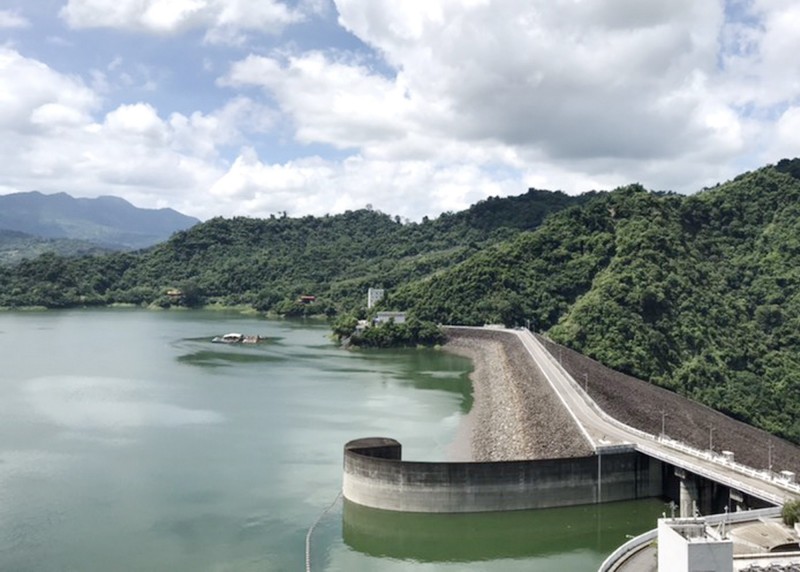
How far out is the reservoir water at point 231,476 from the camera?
27.8m

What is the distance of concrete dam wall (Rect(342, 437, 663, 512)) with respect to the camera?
31375 mm

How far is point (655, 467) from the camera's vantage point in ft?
113

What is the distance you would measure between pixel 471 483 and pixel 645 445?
30.8 feet

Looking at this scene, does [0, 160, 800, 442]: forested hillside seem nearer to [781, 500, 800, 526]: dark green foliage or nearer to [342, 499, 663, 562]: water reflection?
[342, 499, 663, 562]: water reflection

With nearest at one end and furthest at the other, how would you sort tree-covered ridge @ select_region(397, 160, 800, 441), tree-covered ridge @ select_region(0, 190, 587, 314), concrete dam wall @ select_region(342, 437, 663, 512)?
concrete dam wall @ select_region(342, 437, 663, 512), tree-covered ridge @ select_region(397, 160, 800, 441), tree-covered ridge @ select_region(0, 190, 587, 314)

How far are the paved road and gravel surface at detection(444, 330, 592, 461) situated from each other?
0.76 meters

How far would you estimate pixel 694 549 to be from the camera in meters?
16.8

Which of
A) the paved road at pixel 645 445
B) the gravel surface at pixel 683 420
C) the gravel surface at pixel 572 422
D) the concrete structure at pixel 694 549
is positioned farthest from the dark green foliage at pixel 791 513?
the gravel surface at pixel 683 420

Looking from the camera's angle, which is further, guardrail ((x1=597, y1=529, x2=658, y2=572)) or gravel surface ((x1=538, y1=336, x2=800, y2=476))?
gravel surface ((x1=538, y1=336, x2=800, y2=476))

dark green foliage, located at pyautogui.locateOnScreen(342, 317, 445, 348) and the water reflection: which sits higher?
dark green foliage, located at pyautogui.locateOnScreen(342, 317, 445, 348)

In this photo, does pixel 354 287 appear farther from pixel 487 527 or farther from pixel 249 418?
pixel 487 527

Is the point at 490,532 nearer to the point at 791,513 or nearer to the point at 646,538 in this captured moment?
the point at 646,538

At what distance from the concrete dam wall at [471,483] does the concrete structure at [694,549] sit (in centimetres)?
1394

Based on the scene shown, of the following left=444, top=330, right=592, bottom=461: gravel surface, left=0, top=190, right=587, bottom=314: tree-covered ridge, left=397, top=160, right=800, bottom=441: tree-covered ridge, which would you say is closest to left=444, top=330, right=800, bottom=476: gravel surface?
left=444, top=330, right=592, bottom=461: gravel surface
